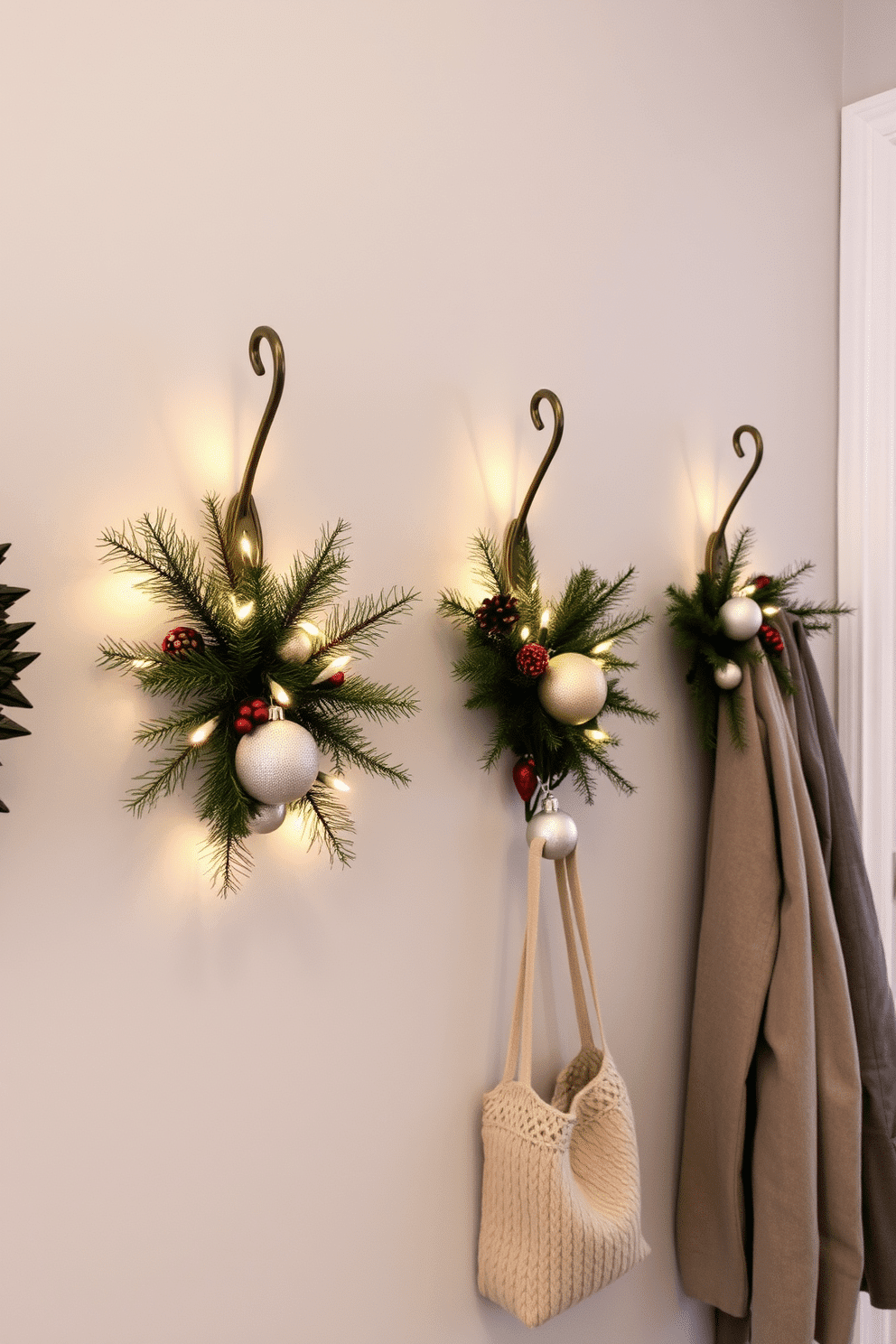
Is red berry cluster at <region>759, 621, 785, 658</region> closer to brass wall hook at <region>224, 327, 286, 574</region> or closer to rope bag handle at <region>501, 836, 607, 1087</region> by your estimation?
rope bag handle at <region>501, 836, 607, 1087</region>

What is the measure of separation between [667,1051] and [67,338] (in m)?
0.92

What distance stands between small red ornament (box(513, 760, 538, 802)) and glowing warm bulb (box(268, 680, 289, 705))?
29 cm

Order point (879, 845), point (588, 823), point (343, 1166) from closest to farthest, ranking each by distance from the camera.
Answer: point (343, 1166)
point (588, 823)
point (879, 845)

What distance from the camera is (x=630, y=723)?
3.48 ft

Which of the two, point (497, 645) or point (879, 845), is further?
point (879, 845)

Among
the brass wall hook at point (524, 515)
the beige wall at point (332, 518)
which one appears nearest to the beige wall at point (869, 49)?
the beige wall at point (332, 518)

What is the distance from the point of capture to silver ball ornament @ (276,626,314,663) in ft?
2.25

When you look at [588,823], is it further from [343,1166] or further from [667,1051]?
[343,1166]

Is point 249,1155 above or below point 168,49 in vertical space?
below

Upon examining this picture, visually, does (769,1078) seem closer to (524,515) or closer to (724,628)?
(724,628)

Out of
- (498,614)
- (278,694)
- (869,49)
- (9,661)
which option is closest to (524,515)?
(498,614)

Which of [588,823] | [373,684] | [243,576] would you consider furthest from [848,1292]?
[243,576]

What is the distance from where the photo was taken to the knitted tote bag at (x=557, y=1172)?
2.66ft

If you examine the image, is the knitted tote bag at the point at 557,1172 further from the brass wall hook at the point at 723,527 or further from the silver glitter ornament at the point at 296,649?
the brass wall hook at the point at 723,527
